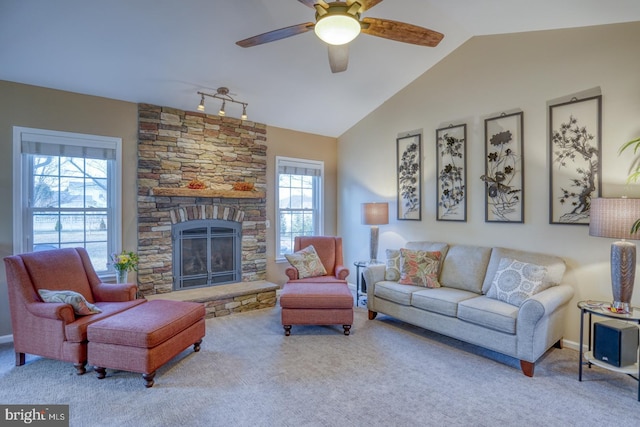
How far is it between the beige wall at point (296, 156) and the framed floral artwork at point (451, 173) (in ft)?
6.80

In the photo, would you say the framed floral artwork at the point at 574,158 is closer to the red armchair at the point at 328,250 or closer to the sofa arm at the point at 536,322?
the sofa arm at the point at 536,322

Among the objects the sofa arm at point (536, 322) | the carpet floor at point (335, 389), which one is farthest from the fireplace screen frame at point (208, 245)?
the sofa arm at point (536, 322)

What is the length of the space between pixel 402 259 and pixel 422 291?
1.65 feet

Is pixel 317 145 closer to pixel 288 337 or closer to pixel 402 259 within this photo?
pixel 402 259

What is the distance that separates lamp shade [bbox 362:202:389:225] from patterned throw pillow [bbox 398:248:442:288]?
80cm

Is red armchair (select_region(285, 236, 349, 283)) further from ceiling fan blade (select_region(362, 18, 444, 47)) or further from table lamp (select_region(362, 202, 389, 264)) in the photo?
ceiling fan blade (select_region(362, 18, 444, 47))

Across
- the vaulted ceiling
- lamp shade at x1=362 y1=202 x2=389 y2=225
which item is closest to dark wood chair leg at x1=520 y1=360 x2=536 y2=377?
lamp shade at x1=362 y1=202 x2=389 y2=225

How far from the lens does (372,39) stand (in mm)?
3568

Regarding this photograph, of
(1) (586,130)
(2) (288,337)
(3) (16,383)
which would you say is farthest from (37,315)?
(1) (586,130)

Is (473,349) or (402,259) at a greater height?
(402,259)

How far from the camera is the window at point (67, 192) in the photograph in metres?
3.48

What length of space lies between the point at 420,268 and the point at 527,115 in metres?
2.03

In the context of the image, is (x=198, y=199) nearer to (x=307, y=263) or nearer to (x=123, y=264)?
(x=123, y=264)

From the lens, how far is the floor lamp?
97.2 inches
